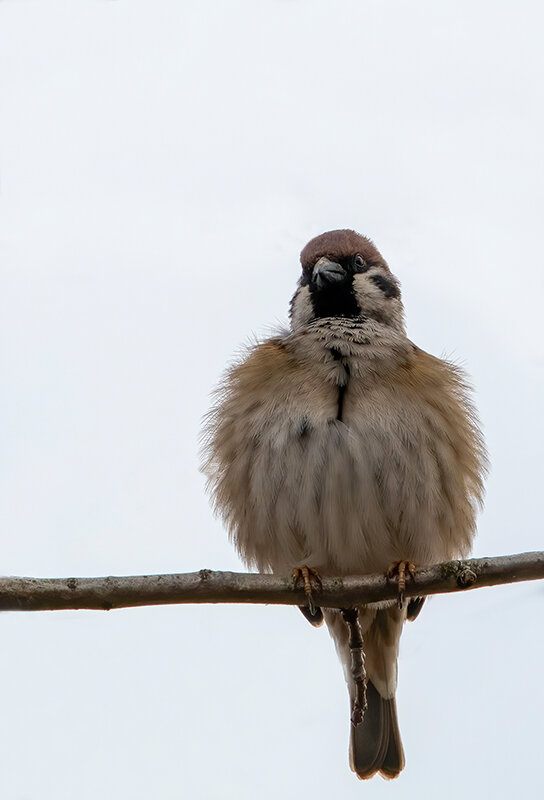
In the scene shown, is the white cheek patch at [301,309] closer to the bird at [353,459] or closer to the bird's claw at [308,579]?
the bird at [353,459]

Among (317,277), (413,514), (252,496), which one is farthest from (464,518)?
(317,277)

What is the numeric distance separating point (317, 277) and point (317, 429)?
1272 millimetres

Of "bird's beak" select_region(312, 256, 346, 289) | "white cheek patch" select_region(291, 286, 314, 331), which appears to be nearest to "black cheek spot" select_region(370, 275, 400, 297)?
"bird's beak" select_region(312, 256, 346, 289)

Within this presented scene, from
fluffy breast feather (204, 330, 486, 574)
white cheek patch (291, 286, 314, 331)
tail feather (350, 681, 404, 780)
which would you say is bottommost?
tail feather (350, 681, 404, 780)

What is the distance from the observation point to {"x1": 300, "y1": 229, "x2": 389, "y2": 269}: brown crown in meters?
6.23

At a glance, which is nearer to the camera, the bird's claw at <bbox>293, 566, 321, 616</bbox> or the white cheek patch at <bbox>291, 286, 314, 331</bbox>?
the bird's claw at <bbox>293, 566, 321, 616</bbox>

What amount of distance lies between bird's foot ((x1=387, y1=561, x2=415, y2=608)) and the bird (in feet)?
0.03

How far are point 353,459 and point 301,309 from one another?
132cm

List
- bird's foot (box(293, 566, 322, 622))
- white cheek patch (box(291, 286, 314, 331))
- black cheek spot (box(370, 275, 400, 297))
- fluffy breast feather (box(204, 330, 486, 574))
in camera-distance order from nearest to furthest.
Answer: bird's foot (box(293, 566, 322, 622)), fluffy breast feather (box(204, 330, 486, 574)), white cheek patch (box(291, 286, 314, 331)), black cheek spot (box(370, 275, 400, 297))

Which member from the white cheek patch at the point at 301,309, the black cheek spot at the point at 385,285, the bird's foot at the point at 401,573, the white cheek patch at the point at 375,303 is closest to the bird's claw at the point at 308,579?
the bird's foot at the point at 401,573

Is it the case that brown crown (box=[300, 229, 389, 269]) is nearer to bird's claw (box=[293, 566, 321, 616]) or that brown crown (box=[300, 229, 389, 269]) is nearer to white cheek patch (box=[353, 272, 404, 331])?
white cheek patch (box=[353, 272, 404, 331])

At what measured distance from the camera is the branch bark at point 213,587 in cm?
368

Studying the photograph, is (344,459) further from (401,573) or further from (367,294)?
(367,294)

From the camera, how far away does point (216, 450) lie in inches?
224
